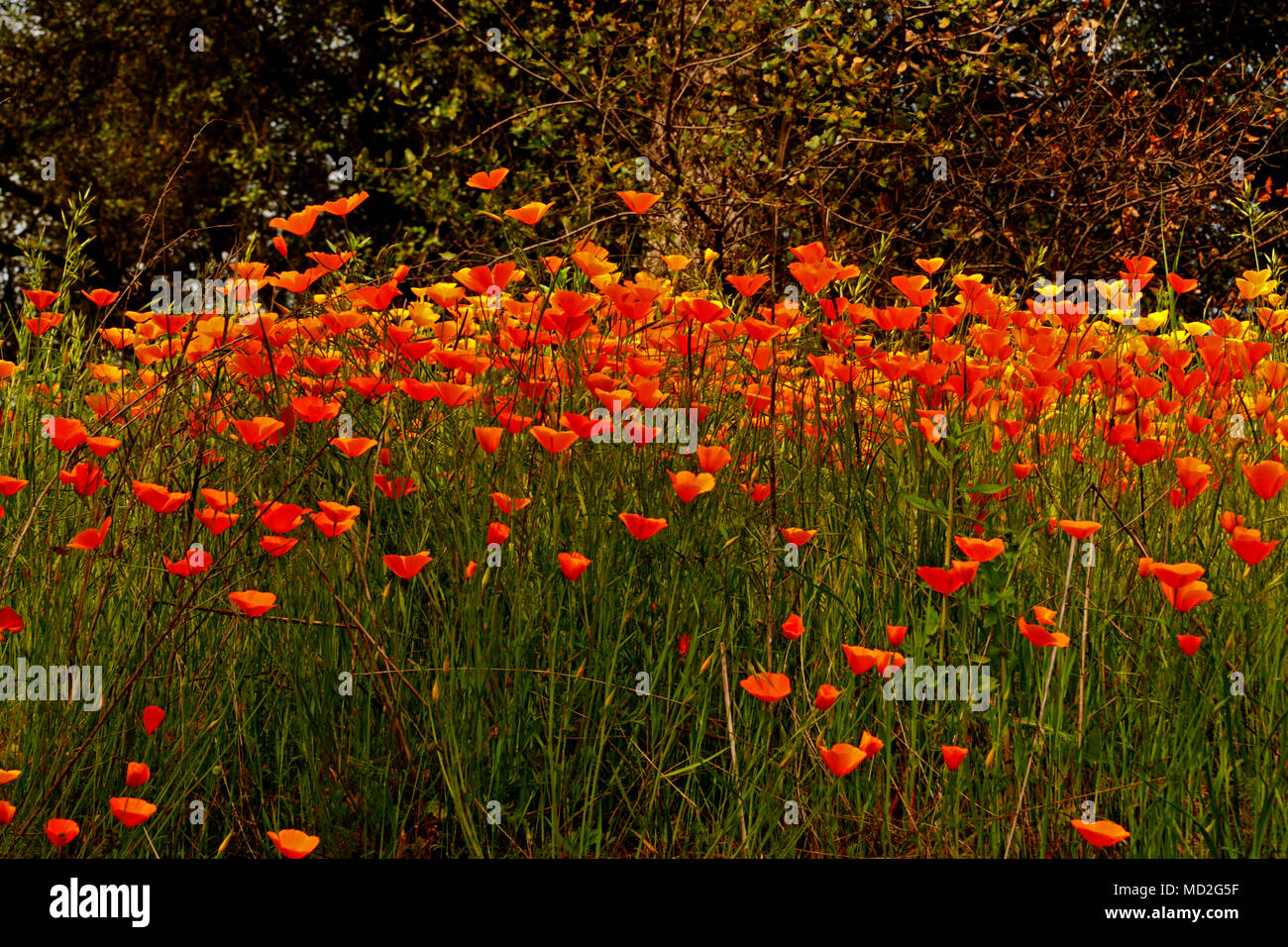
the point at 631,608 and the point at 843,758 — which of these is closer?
the point at 843,758

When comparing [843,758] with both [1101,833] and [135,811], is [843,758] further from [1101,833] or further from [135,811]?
[135,811]

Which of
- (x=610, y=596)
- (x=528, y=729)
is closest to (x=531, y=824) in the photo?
(x=528, y=729)

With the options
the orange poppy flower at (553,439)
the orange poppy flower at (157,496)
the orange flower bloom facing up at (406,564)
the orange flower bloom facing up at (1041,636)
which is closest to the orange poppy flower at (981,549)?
the orange flower bloom facing up at (1041,636)

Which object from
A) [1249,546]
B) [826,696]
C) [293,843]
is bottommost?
[293,843]

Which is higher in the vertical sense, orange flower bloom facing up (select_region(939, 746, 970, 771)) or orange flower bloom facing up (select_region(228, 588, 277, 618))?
orange flower bloom facing up (select_region(228, 588, 277, 618))

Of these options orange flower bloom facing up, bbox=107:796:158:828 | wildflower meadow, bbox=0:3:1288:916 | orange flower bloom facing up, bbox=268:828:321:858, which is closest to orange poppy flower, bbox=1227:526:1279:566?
wildflower meadow, bbox=0:3:1288:916

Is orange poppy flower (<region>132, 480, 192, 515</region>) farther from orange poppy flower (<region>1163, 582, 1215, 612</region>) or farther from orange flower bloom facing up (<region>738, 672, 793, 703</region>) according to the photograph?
orange poppy flower (<region>1163, 582, 1215, 612</region>)

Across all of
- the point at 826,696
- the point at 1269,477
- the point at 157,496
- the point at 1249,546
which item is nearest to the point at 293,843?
the point at 157,496

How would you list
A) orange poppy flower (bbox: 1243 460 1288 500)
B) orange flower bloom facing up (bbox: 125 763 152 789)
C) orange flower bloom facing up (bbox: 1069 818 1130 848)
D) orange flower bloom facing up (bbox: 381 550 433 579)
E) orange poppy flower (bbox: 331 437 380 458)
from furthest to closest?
1. orange poppy flower (bbox: 331 437 380 458)
2. orange poppy flower (bbox: 1243 460 1288 500)
3. orange flower bloom facing up (bbox: 381 550 433 579)
4. orange flower bloom facing up (bbox: 125 763 152 789)
5. orange flower bloom facing up (bbox: 1069 818 1130 848)

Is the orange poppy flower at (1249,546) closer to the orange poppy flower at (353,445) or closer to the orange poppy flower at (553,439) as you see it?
the orange poppy flower at (553,439)

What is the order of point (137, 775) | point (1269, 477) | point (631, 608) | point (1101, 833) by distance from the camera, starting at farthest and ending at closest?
point (631, 608) → point (1269, 477) → point (137, 775) → point (1101, 833)

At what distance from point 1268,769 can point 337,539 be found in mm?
1651

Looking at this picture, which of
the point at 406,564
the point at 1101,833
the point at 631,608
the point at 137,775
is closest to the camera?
the point at 1101,833

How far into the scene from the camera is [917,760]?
193cm
